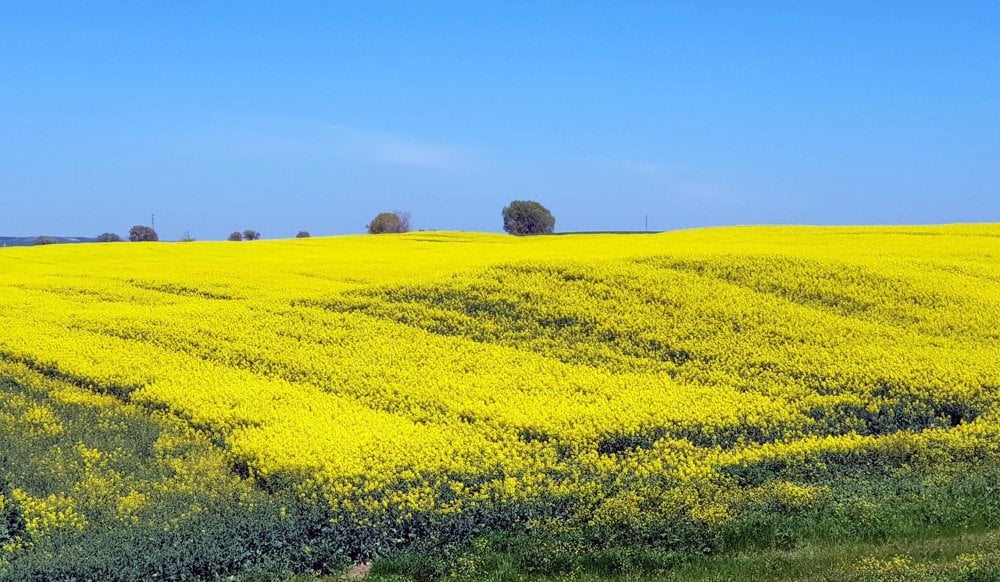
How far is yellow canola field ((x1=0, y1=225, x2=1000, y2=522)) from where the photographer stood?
1086 centimetres

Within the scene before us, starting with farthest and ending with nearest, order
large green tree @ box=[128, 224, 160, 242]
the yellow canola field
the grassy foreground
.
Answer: large green tree @ box=[128, 224, 160, 242], the yellow canola field, the grassy foreground

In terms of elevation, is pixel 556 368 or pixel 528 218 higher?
pixel 528 218

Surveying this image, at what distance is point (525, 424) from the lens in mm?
12164

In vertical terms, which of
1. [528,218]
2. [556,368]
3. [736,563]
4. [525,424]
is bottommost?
[736,563]

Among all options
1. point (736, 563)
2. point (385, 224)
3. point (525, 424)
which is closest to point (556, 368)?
point (525, 424)

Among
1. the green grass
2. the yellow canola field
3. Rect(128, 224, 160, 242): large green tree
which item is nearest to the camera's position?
the green grass

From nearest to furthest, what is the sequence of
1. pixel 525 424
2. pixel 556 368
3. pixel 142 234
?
1. pixel 525 424
2. pixel 556 368
3. pixel 142 234

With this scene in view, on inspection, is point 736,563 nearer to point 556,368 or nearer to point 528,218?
point 556,368

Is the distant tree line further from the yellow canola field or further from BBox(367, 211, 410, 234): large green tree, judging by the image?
the yellow canola field

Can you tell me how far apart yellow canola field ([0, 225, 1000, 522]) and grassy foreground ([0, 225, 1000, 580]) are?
6cm

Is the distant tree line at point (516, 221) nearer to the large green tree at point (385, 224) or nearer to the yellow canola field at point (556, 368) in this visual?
the large green tree at point (385, 224)

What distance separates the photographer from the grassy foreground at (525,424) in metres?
9.16

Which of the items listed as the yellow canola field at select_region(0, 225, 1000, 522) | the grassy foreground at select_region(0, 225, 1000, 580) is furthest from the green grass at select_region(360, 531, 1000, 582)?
the yellow canola field at select_region(0, 225, 1000, 522)

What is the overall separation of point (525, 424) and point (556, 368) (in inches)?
116
